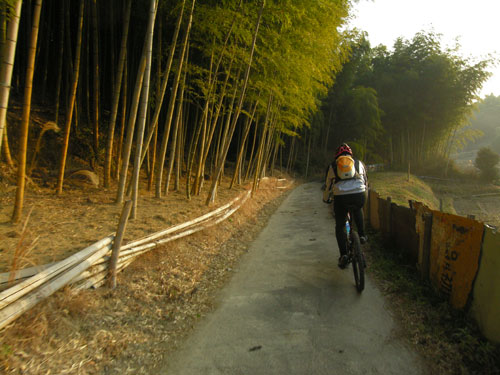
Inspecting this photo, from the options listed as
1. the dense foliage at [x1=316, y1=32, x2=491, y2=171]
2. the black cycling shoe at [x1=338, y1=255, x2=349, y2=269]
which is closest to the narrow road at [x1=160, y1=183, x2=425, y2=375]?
the black cycling shoe at [x1=338, y1=255, x2=349, y2=269]

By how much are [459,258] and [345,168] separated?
47.4 inches

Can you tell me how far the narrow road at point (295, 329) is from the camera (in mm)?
1948

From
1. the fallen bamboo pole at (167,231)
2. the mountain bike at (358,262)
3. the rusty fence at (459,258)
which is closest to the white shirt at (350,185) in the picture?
the mountain bike at (358,262)

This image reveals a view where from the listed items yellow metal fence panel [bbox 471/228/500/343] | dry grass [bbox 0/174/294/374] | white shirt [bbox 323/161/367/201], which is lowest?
dry grass [bbox 0/174/294/374]

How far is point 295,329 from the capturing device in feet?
7.64

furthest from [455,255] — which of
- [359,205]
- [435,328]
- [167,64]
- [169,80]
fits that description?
[169,80]

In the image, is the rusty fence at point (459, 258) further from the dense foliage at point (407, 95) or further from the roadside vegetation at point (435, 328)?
the dense foliage at point (407, 95)

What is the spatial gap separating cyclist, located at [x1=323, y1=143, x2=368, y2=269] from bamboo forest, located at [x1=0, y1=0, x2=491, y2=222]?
219cm

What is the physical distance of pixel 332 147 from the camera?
856 inches

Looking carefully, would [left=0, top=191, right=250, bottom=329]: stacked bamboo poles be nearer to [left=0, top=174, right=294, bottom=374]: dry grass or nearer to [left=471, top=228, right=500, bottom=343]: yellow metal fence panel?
[left=0, top=174, right=294, bottom=374]: dry grass

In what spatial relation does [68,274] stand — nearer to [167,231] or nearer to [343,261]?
[167,231]

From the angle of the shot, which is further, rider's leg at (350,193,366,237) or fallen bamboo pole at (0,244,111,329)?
rider's leg at (350,193,366,237)

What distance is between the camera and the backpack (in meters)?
3.16

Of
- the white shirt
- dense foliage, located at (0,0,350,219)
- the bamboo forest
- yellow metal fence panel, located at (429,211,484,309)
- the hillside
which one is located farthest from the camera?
the hillside
